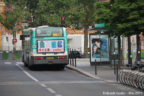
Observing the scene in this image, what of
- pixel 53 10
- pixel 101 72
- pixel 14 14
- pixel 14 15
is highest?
pixel 53 10

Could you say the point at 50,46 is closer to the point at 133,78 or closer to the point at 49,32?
the point at 49,32

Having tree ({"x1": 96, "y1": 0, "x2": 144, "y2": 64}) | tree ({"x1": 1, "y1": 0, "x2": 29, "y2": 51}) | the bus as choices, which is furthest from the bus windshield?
tree ({"x1": 1, "y1": 0, "x2": 29, "y2": 51})

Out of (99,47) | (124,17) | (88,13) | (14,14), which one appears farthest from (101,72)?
(14,14)

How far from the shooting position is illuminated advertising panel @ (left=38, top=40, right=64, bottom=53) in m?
31.0

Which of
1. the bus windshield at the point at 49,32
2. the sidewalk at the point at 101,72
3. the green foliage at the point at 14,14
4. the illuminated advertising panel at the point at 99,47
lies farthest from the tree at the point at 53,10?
the bus windshield at the point at 49,32

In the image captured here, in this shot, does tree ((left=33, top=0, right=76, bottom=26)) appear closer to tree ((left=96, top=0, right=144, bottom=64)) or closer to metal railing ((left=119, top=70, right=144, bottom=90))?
tree ((left=96, top=0, right=144, bottom=64))

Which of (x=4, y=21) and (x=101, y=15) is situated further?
(x=4, y=21)

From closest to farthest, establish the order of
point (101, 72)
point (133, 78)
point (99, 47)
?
point (133, 78) < point (101, 72) < point (99, 47)

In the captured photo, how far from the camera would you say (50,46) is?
102 feet

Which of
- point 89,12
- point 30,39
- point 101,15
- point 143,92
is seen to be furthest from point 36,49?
point 89,12

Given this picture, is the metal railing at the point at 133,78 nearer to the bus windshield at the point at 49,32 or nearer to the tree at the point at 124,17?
the tree at the point at 124,17

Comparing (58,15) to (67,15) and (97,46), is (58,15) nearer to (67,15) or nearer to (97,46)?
(67,15)

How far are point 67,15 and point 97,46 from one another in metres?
22.9

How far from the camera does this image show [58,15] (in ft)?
190
